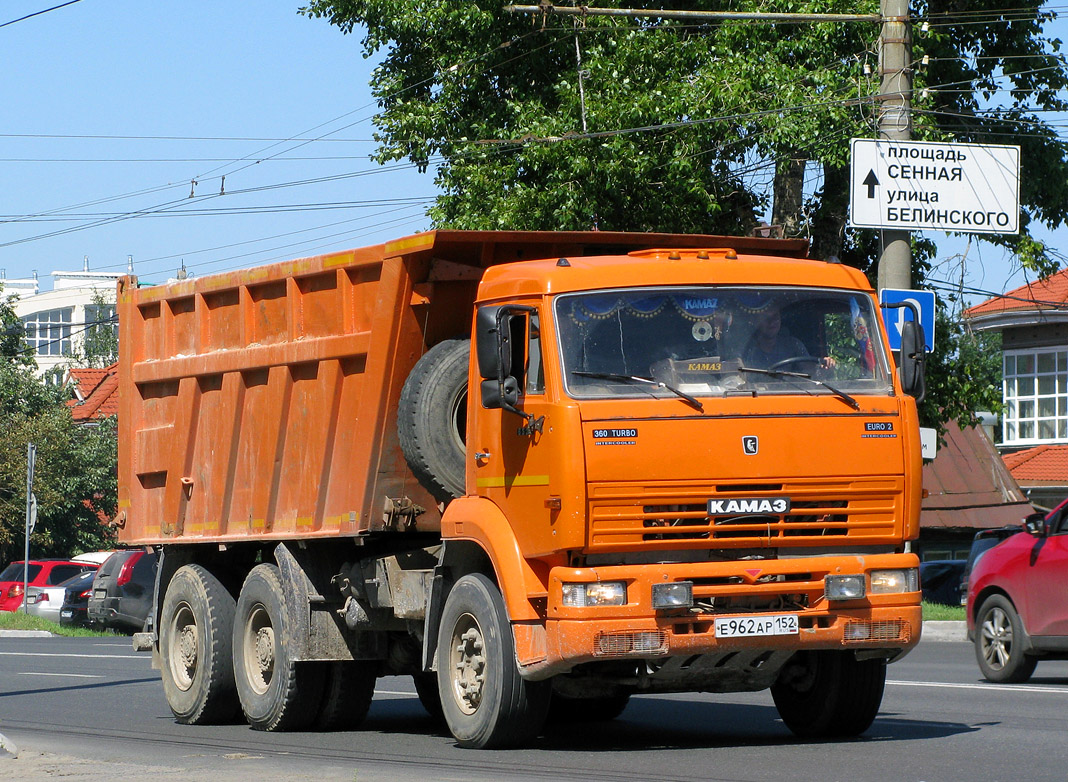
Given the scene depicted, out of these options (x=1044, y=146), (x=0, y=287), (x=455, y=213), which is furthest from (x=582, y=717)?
(x=0, y=287)

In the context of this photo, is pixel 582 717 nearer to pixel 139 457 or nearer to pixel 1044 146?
pixel 139 457

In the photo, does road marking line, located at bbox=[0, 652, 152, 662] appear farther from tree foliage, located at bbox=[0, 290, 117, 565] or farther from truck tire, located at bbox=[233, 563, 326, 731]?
tree foliage, located at bbox=[0, 290, 117, 565]

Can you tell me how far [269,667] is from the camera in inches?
465

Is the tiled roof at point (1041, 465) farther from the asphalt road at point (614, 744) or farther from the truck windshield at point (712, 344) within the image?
the truck windshield at point (712, 344)

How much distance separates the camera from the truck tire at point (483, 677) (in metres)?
9.20

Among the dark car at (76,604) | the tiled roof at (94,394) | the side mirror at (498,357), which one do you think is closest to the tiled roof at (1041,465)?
the dark car at (76,604)

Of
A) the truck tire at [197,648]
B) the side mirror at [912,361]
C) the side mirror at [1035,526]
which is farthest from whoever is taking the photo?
the side mirror at [1035,526]

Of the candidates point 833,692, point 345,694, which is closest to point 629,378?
point 833,692

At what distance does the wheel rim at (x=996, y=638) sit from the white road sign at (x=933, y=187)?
11.1 feet

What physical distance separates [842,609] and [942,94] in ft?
60.4

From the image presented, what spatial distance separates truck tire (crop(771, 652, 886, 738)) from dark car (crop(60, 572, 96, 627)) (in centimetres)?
2287

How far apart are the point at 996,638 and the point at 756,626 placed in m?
6.77

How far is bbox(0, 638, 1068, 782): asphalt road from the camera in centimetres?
858

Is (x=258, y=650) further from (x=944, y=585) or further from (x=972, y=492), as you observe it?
(x=972, y=492)
